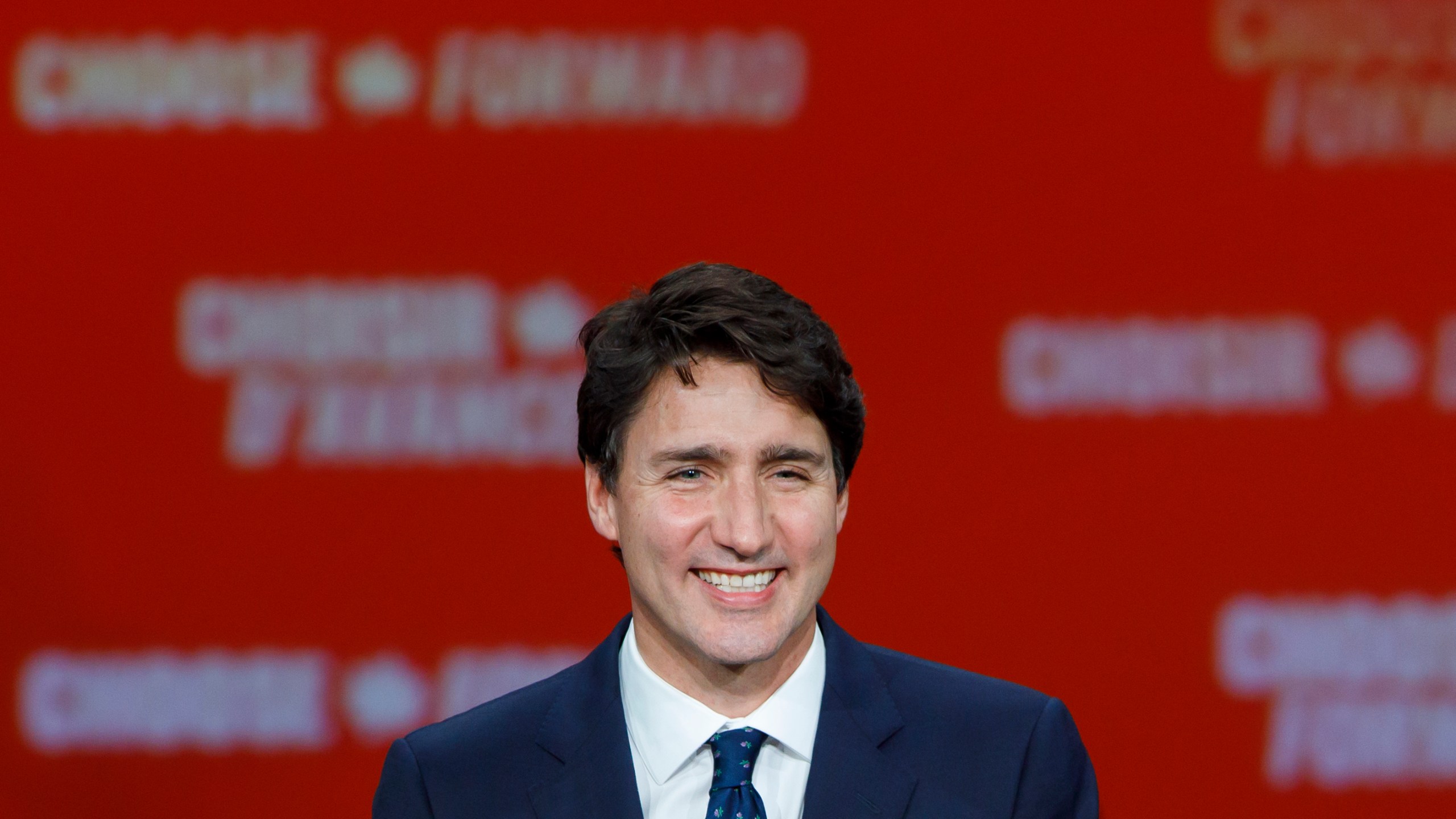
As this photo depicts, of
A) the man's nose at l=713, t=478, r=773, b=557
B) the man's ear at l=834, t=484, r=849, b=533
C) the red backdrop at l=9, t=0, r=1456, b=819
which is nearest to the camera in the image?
the man's nose at l=713, t=478, r=773, b=557

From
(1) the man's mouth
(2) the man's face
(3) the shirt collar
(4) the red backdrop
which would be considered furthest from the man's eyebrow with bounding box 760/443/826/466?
(4) the red backdrop

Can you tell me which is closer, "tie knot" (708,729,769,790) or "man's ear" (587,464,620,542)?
"tie knot" (708,729,769,790)

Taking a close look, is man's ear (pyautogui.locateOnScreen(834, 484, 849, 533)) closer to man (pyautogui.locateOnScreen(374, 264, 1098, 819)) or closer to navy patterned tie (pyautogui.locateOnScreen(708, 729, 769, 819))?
man (pyautogui.locateOnScreen(374, 264, 1098, 819))

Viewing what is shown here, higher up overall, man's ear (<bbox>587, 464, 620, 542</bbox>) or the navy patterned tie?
man's ear (<bbox>587, 464, 620, 542</bbox>)

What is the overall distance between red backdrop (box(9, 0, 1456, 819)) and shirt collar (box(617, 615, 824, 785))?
90cm

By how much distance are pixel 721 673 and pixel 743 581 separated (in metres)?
0.11

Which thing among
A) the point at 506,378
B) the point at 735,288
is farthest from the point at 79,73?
the point at 735,288

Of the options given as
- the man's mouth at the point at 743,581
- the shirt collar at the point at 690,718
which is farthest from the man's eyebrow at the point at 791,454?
the shirt collar at the point at 690,718

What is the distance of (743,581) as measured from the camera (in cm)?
153

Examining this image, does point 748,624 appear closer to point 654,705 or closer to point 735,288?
point 654,705

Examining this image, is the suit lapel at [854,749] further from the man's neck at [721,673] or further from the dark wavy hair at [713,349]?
the dark wavy hair at [713,349]

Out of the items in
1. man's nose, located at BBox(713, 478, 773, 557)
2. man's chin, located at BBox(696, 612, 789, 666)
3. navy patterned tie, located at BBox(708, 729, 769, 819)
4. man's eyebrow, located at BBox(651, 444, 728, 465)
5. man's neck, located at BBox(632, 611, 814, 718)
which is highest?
man's eyebrow, located at BBox(651, 444, 728, 465)

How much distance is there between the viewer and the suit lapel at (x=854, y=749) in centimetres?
155

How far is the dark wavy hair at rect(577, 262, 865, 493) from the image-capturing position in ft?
5.06
